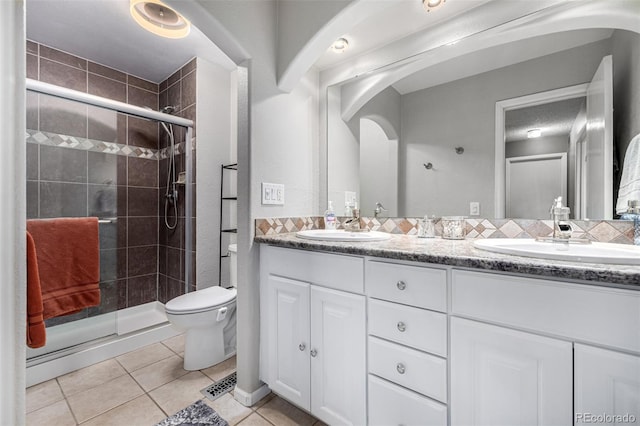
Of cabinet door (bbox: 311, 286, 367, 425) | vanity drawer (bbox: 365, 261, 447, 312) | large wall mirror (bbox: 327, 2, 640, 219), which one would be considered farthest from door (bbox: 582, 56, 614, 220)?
cabinet door (bbox: 311, 286, 367, 425)

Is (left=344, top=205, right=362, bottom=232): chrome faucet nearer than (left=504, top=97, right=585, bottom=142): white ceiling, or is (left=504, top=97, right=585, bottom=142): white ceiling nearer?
(left=504, top=97, right=585, bottom=142): white ceiling

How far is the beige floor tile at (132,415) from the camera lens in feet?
4.32

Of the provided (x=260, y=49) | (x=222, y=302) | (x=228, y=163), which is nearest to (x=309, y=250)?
(x=222, y=302)

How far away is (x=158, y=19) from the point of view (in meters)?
1.89

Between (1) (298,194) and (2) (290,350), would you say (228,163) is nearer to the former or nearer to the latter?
(1) (298,194)

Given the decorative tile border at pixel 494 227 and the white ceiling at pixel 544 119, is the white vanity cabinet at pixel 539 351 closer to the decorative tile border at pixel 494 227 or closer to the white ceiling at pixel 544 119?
the decorative tile border at pixel 494 227

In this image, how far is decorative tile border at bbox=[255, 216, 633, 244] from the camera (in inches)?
43.4

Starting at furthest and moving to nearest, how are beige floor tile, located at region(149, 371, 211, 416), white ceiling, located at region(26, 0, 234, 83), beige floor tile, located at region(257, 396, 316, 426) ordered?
white ceiling, located at region(26, 0, 234, 83) < beige floor tile, located at region(149, 371, 211, 416) < beige floor tile, located at region(257, 396, 316, 426)

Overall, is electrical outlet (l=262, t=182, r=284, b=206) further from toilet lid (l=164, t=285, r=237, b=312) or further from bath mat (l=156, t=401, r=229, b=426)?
bath mat (l=156, t=401, r=229, b=426)

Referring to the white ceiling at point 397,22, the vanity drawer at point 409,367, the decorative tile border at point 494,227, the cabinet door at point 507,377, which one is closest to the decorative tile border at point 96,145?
the decorative tile border at point 494,227

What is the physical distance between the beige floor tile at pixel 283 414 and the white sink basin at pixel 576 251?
1.18m

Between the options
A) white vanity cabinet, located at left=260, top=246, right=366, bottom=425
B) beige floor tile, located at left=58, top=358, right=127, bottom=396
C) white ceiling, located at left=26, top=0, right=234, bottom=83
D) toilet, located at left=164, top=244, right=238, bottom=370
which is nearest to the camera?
white vanity cabinet, located at left=260, top=246, right=366, bottom=425

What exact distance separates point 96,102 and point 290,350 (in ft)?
6.82

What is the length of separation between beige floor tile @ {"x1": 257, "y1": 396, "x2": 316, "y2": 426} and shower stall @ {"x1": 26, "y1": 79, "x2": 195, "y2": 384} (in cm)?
126
